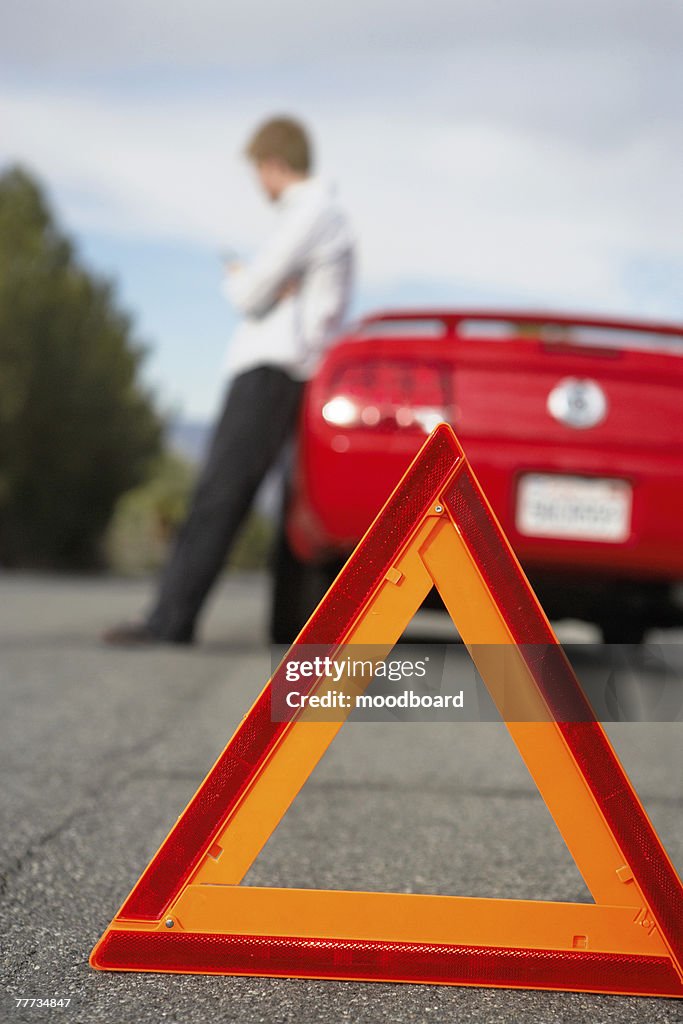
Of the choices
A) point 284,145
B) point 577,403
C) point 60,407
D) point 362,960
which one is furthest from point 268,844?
point 60,407

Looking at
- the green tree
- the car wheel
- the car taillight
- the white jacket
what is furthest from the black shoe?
the green tree

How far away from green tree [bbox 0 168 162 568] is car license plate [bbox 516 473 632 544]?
777 inches

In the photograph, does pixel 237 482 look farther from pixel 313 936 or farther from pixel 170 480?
pixel 170 480

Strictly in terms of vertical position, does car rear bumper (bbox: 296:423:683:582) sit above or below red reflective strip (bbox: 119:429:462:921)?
below

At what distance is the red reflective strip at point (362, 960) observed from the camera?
1.83 m

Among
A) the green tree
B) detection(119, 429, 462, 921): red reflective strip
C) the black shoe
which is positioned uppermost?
detection(119, 429, 462, 921): red reflective strip

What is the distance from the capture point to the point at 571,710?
1.83 m

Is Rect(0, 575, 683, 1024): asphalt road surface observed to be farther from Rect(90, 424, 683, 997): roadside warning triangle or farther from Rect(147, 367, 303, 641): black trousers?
Rect(147, 367, 303, 641): black trousers

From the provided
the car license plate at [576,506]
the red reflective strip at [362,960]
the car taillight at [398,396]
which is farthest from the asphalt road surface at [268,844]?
the car taillight at [398,396]

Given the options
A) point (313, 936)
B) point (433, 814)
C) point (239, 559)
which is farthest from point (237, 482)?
point (239, 559)

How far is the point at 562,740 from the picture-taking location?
1.81 metres

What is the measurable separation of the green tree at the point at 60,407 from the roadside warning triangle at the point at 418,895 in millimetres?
22049

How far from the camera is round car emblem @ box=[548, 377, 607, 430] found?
4500 millimetres

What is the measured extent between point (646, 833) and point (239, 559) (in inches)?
1390
